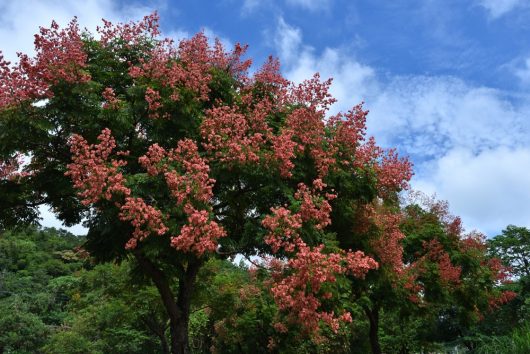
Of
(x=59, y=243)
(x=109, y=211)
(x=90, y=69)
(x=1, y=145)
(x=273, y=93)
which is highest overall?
(x=59, y=243)

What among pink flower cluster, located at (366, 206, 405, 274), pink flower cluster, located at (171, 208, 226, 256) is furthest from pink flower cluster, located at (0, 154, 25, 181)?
pink flower cluster, located at (366, 206, 405, 274)

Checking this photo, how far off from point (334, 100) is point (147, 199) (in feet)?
16.3

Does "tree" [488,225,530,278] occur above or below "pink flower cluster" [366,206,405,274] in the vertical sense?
above

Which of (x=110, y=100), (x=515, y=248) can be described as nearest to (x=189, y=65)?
(x=110, y=100)

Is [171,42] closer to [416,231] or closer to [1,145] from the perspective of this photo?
[1,145]

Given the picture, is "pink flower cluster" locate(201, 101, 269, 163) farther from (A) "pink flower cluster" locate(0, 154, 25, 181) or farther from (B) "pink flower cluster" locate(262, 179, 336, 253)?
(A) "pink flower cluster" locate(0, 154, 25, 181)

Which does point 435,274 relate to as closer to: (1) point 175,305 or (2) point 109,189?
(1) point 175,305

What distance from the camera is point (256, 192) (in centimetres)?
1191

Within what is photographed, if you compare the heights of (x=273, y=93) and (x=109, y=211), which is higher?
(x=273, y=93)

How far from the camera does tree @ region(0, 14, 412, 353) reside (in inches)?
356

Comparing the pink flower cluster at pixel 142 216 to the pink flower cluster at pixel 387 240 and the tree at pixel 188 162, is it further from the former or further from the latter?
the pink flower cluster at pixel 387 240

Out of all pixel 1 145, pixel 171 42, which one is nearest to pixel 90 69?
pixel 171 42

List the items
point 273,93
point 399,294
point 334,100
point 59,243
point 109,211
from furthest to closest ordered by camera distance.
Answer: point 59,243 < point 399,294 < point 273,93 < point 334,100 < point 109,211

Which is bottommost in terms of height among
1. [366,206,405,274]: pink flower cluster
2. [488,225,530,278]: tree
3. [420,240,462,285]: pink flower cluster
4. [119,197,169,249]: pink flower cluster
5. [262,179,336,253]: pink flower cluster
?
[119,197,169,249]: pink flower cluster
